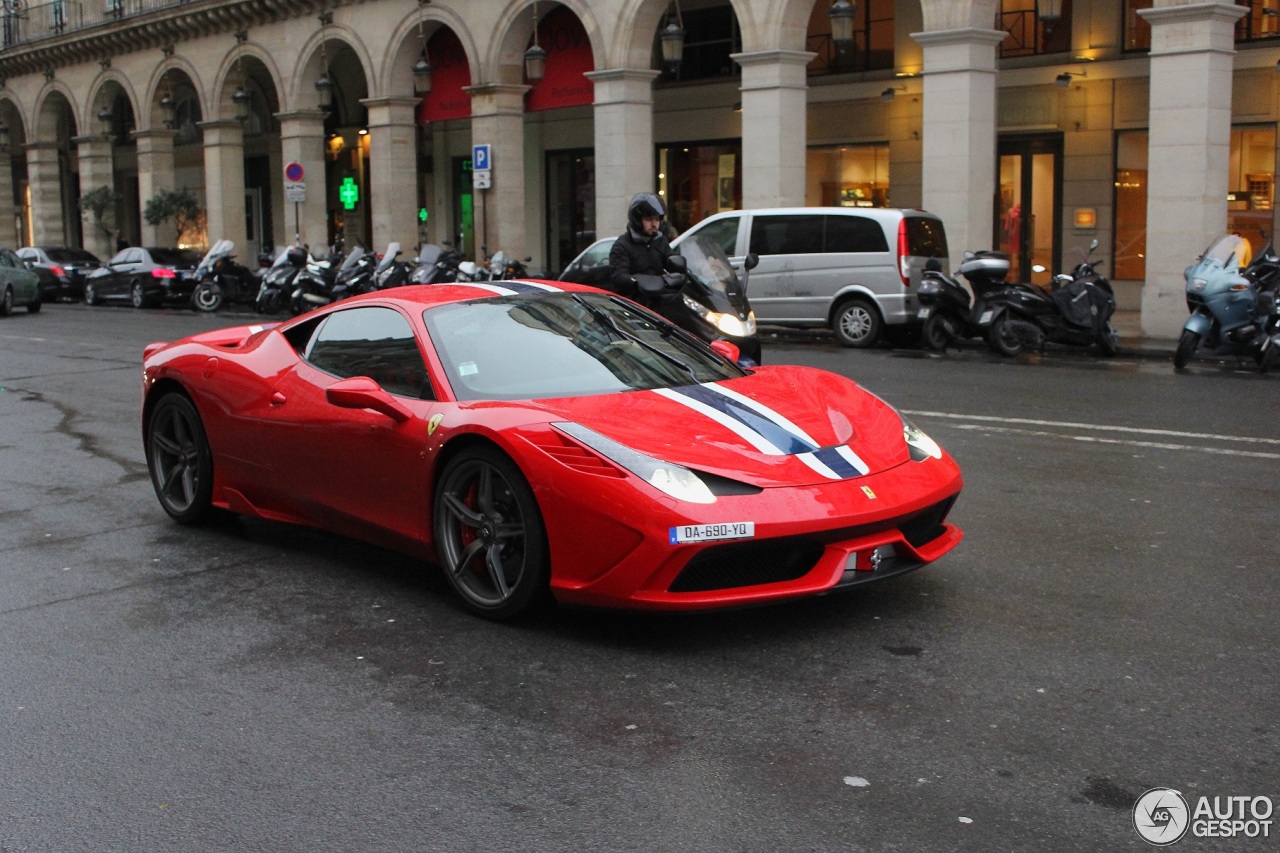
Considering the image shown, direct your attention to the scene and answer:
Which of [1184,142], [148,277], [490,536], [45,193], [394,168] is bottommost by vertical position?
[490,536]

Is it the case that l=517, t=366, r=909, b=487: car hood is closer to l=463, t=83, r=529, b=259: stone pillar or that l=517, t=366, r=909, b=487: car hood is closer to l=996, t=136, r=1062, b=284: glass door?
l=996, t=136, r=1062, b=284: glass door

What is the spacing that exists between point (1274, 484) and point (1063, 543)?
2.05 metres

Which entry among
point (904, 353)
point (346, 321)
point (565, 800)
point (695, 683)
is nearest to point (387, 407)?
point (346, 321)

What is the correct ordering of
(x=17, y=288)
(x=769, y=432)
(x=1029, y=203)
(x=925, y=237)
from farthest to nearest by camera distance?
(x=17, y=288)
(x=1029, y=203)
(x=925, y=237)
(x=769, y=432)

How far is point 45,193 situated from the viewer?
47750mm

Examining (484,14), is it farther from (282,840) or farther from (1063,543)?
(282,840)

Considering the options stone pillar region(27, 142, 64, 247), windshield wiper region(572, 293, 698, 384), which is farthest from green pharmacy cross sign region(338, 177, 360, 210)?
windshield wiper region(572, 293, 698, 384)

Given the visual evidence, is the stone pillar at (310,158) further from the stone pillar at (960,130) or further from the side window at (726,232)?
the stone pillar at (960,130)

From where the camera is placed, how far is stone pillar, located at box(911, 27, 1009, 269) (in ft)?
67.4

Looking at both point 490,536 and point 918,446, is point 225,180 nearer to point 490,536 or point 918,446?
point 490,536

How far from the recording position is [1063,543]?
6535 mm

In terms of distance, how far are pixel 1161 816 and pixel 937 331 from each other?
564 inches

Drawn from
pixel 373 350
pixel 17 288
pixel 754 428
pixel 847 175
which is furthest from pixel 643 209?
pixel 17 288

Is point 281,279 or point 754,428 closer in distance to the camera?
point 754,428
